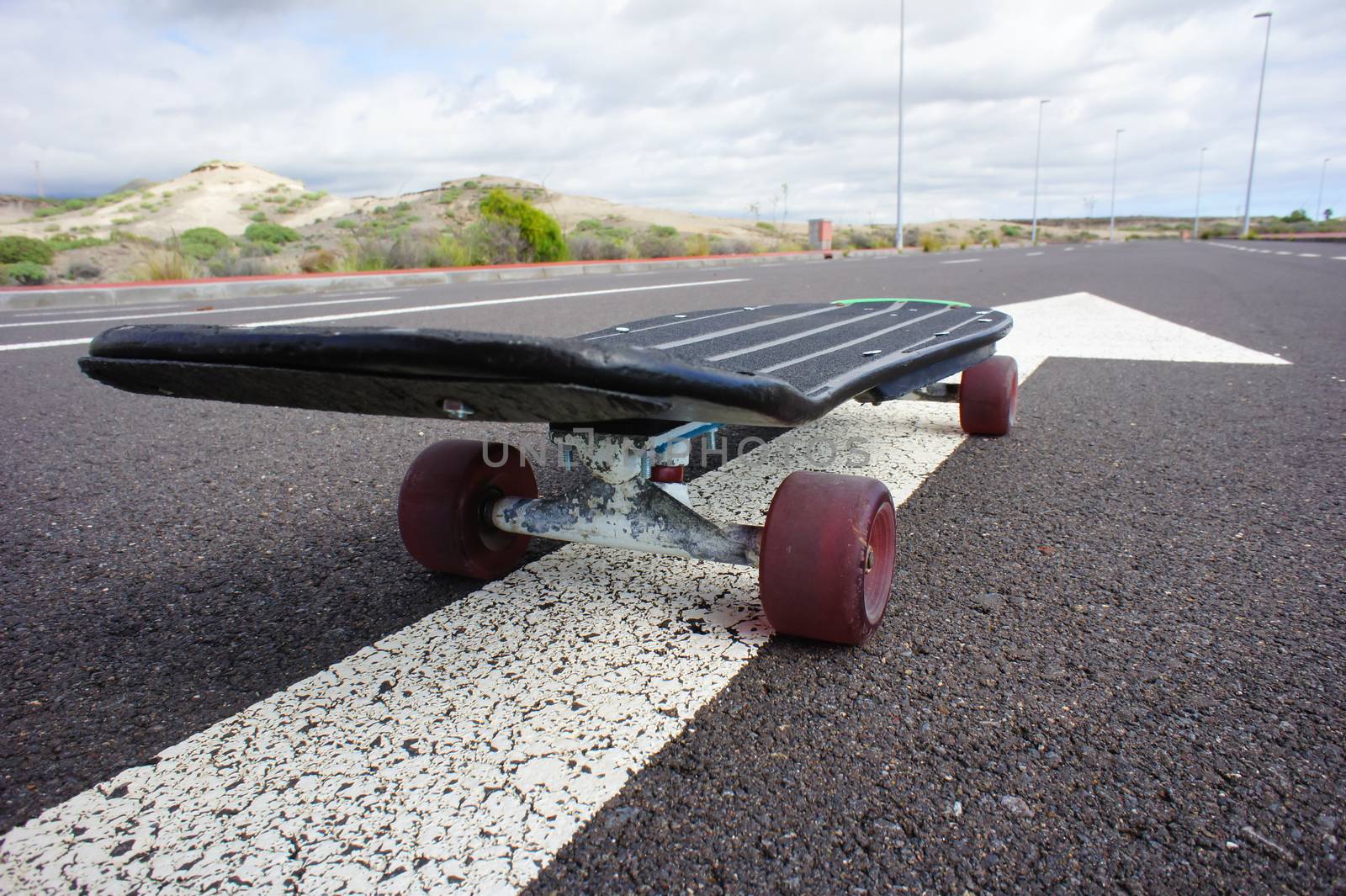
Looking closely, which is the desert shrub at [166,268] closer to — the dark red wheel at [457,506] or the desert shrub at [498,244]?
the desert shrub at [498,244]

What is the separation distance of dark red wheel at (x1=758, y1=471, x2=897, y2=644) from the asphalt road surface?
0.24 feet

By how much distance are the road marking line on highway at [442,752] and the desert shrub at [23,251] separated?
24957 mm

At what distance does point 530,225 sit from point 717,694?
60.2 feet

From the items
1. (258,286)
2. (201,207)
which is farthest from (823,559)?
(201,207)

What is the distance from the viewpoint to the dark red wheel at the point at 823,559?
138 centimetres

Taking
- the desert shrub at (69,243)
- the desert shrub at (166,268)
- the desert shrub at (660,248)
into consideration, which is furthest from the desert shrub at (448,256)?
the desert shrub at (69,243)

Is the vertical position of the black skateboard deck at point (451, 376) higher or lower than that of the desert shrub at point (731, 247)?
lower

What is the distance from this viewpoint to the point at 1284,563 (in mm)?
1790

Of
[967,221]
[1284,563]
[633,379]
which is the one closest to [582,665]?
[633,379]

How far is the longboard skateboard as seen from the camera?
1.09 m

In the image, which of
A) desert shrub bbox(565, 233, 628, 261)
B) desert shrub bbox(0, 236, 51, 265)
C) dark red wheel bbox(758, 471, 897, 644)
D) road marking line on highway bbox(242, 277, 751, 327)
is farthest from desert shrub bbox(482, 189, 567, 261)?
dark red wheel bbox(758, 471, 897, 644)

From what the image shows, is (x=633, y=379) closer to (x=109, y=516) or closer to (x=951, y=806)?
(x=951, y=806)

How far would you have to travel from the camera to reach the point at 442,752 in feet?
3.96

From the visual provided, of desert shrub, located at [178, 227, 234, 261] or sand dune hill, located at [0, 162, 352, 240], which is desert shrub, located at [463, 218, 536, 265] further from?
sand dune hill, located at [0, 162, 352, 240]
